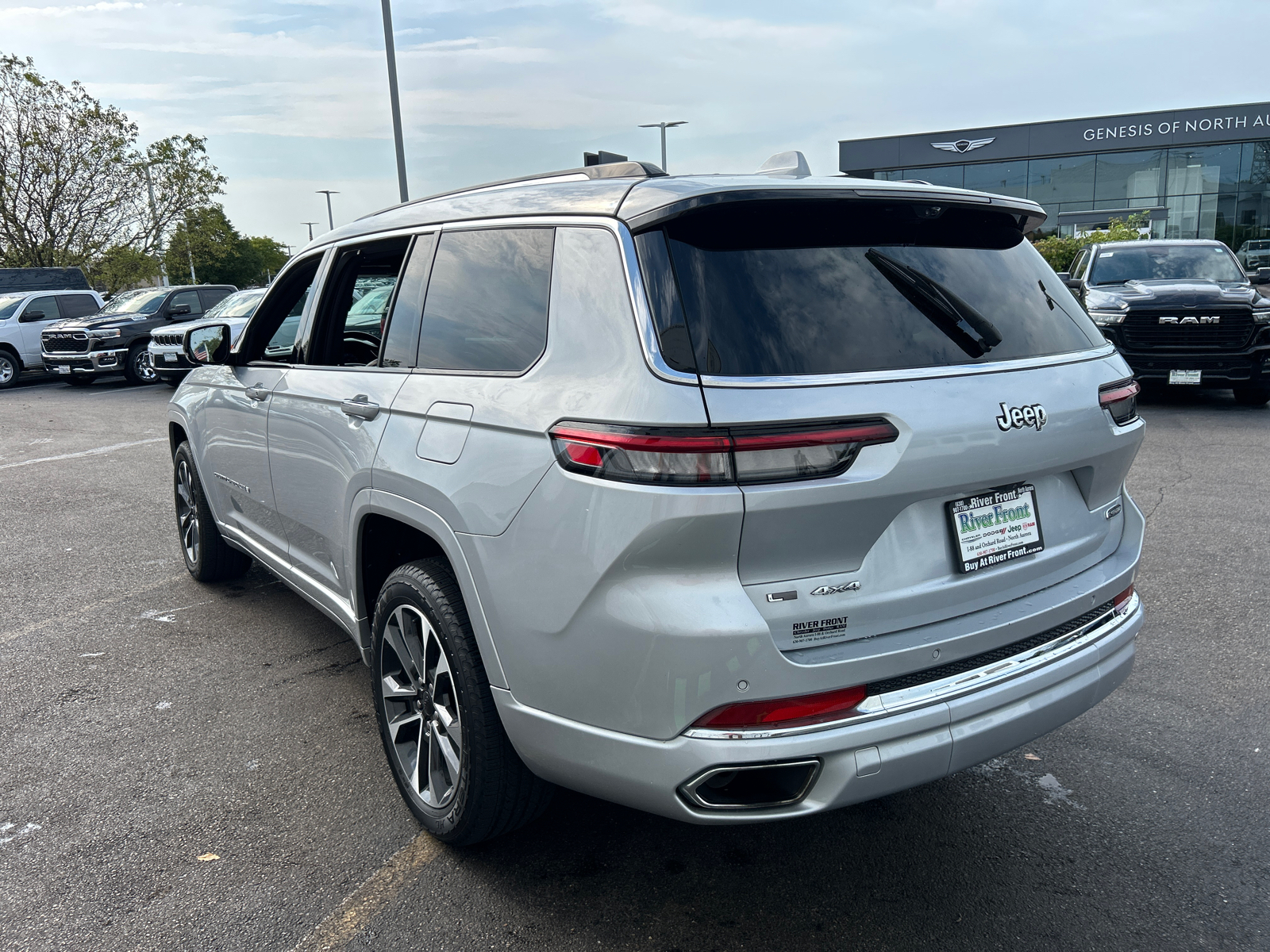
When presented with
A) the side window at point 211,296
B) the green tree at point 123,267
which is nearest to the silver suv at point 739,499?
the side window at point 211,296

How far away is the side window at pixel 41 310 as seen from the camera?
19812mm

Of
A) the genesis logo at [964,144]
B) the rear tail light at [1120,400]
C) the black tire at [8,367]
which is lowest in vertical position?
the black tire at [8,367]

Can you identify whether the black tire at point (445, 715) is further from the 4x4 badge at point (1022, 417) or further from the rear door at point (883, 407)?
the 4x4 badge at point (1022, 417)

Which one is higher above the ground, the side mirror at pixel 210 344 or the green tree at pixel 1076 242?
the green tree at pixel 1076 242

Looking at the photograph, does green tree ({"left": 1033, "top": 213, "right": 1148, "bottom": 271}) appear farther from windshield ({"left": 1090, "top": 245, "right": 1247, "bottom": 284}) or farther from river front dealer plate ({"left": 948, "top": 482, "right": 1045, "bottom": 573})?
river front dealer plate ({"left": 948, "top": 482, "right": 1045, "bottom": 573})

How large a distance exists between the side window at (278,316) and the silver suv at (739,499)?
1.28m

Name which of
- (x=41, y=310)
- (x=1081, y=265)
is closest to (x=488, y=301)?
(x=1081, y=265)

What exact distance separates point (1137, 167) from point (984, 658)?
40.5m

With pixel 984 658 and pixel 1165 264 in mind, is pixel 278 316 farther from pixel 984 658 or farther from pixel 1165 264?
pixel 1165 264

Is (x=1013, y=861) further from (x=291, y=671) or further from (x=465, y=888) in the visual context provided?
(x=291, y=671)

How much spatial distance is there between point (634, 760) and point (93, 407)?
15.3m

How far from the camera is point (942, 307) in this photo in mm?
2350

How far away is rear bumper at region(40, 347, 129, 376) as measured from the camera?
17312 mm

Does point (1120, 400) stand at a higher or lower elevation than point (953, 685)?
higher
